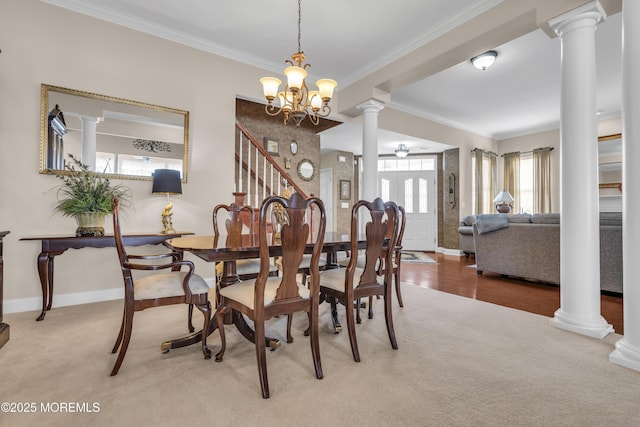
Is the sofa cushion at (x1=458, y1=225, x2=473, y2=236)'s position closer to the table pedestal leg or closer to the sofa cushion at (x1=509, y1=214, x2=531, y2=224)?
the sofa cushion at (x1=509, y1=214, x2=531, y2=224)

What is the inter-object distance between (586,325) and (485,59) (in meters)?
3.25

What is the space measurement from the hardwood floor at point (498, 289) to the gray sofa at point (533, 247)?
16cm

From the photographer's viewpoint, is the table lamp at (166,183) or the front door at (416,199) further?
the front door at (416,199)

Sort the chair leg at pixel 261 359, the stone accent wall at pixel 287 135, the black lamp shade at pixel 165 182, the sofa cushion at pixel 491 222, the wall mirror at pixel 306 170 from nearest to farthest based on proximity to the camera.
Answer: the chair leg at pixel 261 359, the black lamp shade at pixel 165 182, the sofa cushion at pixel 491 222, the stone accent wall at pixel 287 135, the wall mirror at pixel 306 170

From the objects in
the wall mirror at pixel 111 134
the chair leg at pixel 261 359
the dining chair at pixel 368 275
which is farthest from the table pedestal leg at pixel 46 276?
the dining chair at pixel 368 275

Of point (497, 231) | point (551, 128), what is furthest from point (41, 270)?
point (551, 128)

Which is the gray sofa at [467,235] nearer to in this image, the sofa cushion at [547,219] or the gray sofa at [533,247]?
the gray sofa at [533,247]

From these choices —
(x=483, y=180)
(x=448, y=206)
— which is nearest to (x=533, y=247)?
(x=448, y=206)

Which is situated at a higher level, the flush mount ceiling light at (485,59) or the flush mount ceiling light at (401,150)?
the flush mount ceiling light at (485,59)

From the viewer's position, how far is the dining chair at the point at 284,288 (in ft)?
5.09

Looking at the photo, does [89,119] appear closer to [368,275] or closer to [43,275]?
[43,275]

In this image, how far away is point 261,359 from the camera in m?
1.54

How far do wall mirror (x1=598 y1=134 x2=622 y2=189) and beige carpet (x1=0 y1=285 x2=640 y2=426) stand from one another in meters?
5.83

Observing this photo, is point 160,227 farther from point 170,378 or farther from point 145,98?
point 170,378
